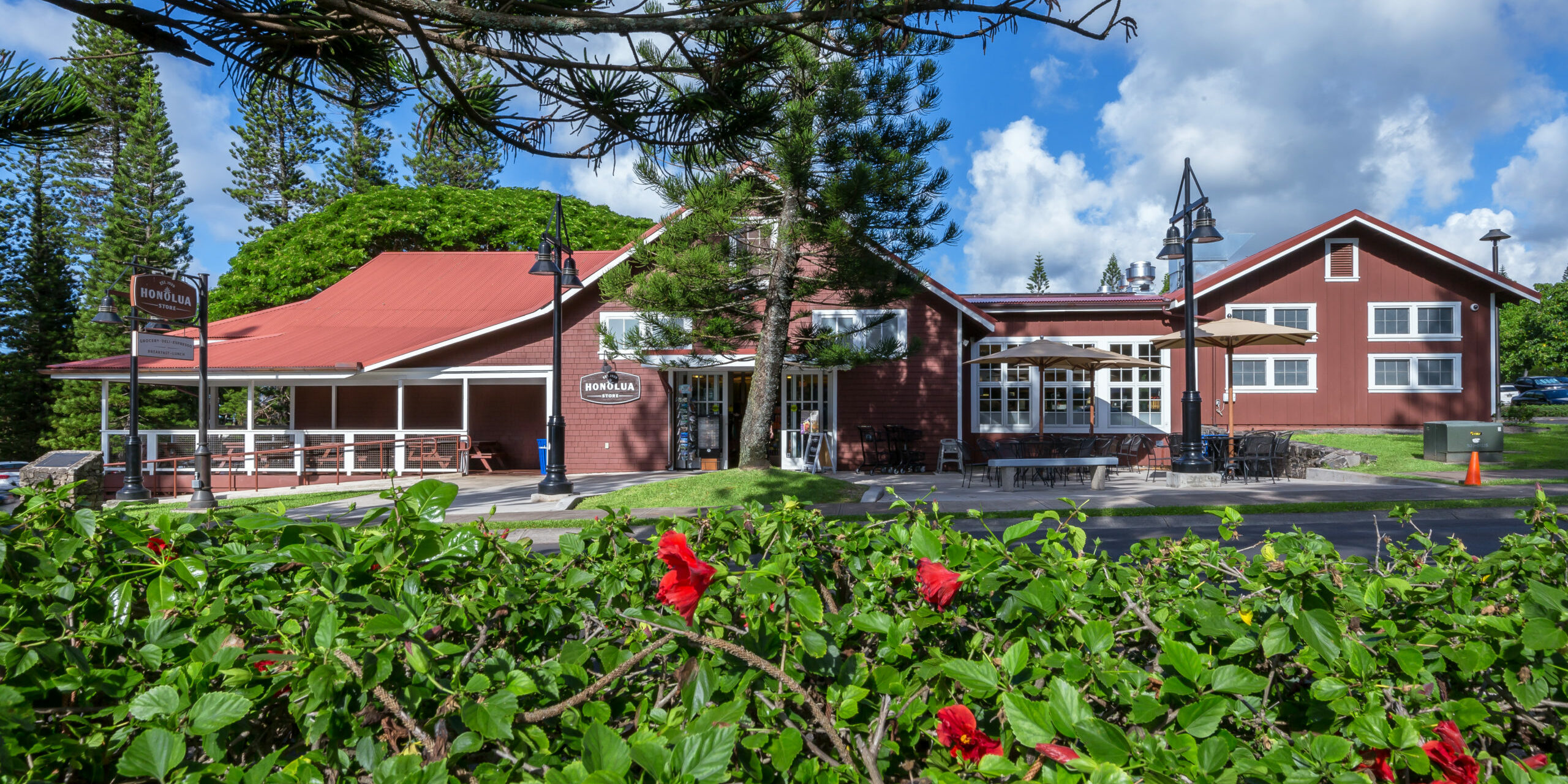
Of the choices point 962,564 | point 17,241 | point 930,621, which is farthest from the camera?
point 17,241

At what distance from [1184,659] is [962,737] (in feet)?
1.12

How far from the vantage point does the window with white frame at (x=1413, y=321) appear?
20.7 m

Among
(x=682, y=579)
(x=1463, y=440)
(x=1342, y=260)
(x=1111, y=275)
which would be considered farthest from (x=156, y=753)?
(x=1111, y=275)

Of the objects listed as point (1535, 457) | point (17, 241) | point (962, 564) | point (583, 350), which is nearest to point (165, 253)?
point (17, 241)

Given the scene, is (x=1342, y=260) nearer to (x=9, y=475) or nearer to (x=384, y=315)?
(x=384, y=315)

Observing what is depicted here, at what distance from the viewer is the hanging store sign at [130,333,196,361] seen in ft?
45.2

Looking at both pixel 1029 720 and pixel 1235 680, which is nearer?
pixel 1029 720

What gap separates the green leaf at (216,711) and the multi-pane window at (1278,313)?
2333 cm

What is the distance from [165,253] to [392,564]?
41456 millimetres

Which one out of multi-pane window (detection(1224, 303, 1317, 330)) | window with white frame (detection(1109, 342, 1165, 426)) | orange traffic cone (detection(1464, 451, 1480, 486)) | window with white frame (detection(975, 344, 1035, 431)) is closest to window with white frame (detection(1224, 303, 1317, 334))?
multi-pane window (detection(1224, 303, 1317, 330))

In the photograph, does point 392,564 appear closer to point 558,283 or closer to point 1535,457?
point 558,283

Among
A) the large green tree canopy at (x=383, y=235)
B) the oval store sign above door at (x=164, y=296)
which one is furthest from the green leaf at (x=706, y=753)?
the large green tree canopy at (x=383, y=235)

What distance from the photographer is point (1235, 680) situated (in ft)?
3.73

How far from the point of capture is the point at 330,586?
4.58ft
